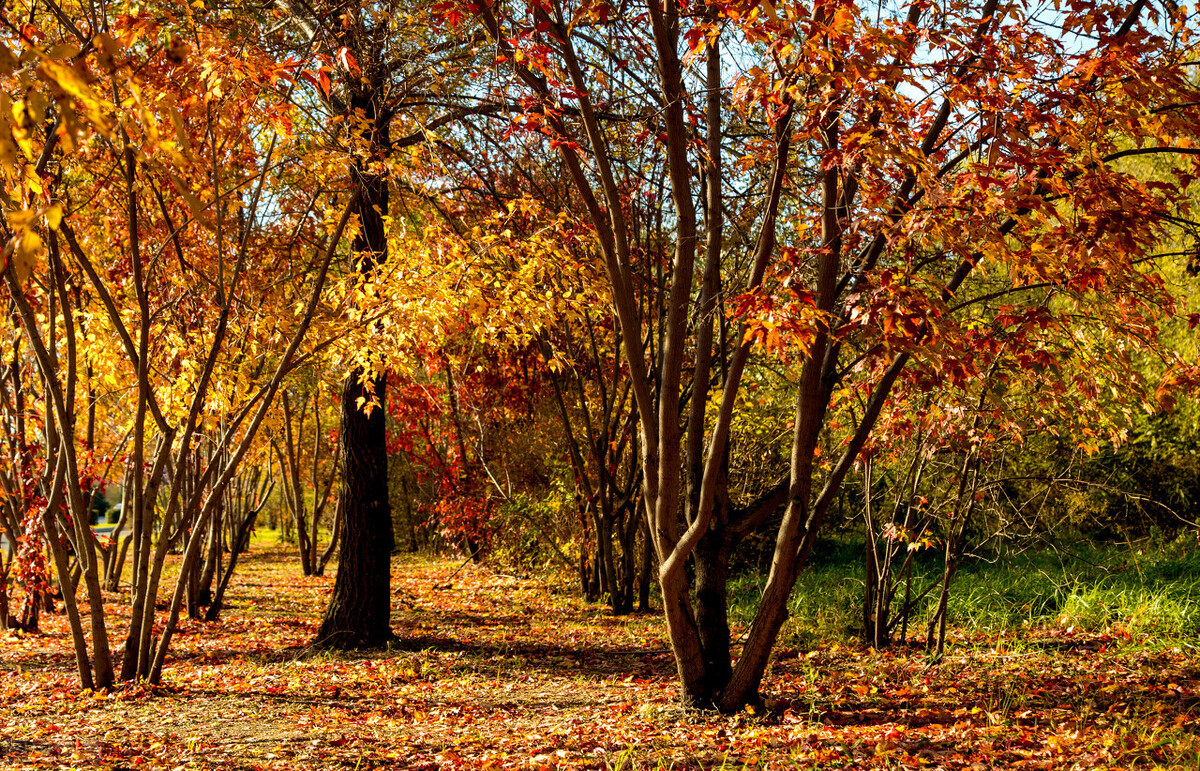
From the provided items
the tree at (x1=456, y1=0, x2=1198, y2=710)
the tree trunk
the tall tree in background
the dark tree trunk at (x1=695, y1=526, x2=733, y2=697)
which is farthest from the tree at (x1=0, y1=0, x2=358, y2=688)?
the dark tree trunk at (x1=695, y1=526, x2=733, y2=697)

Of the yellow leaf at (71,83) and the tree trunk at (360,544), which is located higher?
the yellow leaf at (71,83)

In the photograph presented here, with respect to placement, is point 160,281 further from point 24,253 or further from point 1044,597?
point 1044,597

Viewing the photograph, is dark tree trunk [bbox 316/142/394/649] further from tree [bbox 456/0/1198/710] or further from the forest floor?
tree [bbox 456/0/1198/710]

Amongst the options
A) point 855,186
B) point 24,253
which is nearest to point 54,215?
point 24,253

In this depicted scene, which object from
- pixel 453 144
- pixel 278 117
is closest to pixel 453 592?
pixel 453 144

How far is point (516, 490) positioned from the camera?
11.7 meters

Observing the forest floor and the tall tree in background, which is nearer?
the forest floor

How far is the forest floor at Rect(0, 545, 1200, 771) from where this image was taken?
3.97m

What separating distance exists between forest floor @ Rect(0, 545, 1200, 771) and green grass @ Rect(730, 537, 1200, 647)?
0.30 metres

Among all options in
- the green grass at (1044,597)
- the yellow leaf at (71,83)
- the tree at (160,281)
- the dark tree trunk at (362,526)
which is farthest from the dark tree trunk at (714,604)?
the yellow leaf at (71,83)

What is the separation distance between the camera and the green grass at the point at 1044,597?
6.52 m

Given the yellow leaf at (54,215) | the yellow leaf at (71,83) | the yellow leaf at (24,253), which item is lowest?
the yellow leaf at (24,253)

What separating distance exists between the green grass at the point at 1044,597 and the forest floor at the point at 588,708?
1.00 feet

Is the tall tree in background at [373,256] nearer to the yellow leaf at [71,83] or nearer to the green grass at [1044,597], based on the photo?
the green grass at [1044,597]
